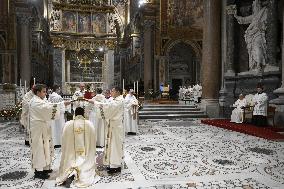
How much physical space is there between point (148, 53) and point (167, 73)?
2.38 meters

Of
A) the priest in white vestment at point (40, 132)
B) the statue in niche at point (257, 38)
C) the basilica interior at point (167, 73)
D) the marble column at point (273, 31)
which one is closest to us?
the priest in white vestment at point (40, 132)

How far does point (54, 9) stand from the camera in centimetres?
3553

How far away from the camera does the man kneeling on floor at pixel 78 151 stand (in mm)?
4777

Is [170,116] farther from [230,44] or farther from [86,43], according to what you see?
[86,43]

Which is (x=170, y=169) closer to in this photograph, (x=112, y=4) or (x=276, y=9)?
(x=276, y=9)

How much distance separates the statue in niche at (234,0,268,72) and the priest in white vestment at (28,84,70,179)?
31.3 feet

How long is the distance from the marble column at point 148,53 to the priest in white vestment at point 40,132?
20266mm

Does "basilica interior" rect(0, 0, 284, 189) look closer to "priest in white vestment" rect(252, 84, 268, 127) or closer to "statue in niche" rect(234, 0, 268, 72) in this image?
"statue in niche" rect(234, 0, 268, 72)

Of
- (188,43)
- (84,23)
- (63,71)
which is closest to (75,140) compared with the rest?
(188,43)

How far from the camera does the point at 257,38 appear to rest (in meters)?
12.2

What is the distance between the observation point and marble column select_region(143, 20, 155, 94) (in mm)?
25344

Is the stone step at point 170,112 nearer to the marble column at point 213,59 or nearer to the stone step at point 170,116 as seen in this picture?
the stone step at point 170,116

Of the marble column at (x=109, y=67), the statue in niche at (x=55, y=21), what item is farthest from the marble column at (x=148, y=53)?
the statue in niche at (x=55, y=21)

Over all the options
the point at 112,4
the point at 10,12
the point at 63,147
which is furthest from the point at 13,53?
the point at 112,4
